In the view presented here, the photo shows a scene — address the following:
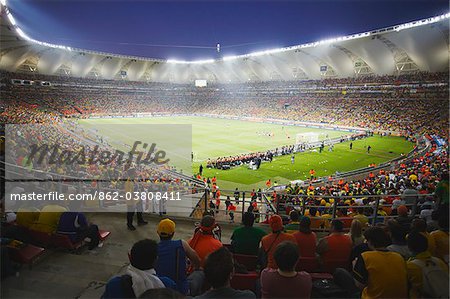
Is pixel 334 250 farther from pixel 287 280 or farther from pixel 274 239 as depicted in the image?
pixel 287 280

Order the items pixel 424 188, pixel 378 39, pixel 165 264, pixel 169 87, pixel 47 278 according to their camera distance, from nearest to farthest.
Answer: pixel 165 264 → pixel 47 278 → pixel 424 188 → pixel 378 39 → pixel 169 87

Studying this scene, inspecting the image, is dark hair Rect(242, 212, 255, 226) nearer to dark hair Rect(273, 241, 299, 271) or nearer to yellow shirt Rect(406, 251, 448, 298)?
dark hair Rect(273, 241, 299, 271)

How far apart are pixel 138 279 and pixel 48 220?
3.40 metres

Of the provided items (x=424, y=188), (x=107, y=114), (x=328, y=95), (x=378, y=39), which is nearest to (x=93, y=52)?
(x=107, y=114)

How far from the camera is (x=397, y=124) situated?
4850cm

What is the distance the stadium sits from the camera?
3.67m

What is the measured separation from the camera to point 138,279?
2859mm

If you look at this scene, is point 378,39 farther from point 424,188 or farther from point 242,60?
point 424,188

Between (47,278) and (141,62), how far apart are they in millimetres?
102622

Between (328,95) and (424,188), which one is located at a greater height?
(328,95)

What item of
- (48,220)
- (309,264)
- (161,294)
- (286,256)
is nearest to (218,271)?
(161,294)

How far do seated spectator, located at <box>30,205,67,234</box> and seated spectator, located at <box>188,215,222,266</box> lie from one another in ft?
8.81

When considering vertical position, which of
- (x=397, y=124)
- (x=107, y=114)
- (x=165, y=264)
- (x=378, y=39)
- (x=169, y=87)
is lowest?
(x=165, y=264)

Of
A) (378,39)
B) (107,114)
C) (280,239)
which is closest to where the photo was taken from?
(280,239)
